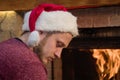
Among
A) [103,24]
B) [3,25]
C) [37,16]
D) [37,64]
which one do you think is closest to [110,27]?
[103,24]

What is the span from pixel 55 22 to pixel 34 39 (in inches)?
11.8

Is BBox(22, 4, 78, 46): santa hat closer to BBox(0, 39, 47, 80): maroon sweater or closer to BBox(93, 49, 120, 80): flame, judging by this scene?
BBox(0, 39, 47, 80): maroon sweater

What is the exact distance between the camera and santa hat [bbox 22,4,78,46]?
5.00ft

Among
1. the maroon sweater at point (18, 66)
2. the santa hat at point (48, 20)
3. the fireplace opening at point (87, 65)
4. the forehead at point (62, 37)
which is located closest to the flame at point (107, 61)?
the fireplace opening at point (87, 65)

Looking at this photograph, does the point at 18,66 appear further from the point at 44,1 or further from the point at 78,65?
the point at 78,65

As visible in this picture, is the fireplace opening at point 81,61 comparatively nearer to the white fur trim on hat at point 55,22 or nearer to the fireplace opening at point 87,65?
the fireplace opening at point 87,65

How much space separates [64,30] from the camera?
5.08ft

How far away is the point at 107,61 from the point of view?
11.5 feet

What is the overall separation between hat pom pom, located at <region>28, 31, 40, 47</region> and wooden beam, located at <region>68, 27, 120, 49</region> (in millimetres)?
1754

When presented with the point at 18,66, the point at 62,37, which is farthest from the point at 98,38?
the point at 18,66

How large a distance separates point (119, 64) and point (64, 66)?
583 mm

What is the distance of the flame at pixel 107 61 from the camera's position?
11.2ft

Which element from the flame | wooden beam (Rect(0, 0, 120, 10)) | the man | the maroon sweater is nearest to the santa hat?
the man

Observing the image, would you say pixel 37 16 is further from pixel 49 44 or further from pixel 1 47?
pixel 1 47
